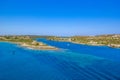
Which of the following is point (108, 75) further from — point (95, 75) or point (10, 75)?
point (10, 75)

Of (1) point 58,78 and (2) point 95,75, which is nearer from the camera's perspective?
(1) point 58,78

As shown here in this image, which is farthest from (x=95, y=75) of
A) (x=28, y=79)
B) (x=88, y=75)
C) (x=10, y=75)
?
(x=10, y=75)

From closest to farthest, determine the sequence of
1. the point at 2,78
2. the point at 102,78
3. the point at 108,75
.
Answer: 1. the point at 2,78
2. the point at 102,78
3. the point at 108,75

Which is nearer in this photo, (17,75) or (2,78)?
(2,78)

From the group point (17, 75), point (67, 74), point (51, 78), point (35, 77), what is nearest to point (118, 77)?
point (67, 74)

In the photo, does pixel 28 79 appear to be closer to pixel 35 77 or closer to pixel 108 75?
pixel 35 77

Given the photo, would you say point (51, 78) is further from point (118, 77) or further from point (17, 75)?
point (118, 77)

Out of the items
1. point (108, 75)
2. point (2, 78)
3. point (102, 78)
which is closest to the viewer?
point (2, 78)
